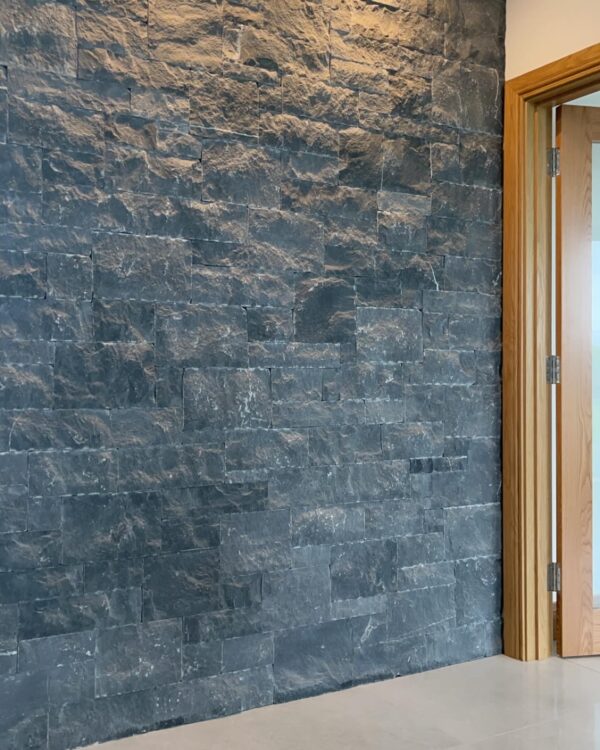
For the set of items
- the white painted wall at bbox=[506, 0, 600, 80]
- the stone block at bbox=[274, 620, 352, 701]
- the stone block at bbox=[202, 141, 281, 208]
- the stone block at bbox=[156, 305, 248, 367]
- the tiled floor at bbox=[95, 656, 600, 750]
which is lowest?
the tiled floor at bbox=[95, 656, 600, 750]

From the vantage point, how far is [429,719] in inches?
99.7

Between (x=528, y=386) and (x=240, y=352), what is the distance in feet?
3.87

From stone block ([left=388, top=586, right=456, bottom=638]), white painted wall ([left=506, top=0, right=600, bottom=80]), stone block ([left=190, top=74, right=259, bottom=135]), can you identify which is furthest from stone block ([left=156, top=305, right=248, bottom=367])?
white painted wall ([left=506, top=0, right=600, bottom=80])

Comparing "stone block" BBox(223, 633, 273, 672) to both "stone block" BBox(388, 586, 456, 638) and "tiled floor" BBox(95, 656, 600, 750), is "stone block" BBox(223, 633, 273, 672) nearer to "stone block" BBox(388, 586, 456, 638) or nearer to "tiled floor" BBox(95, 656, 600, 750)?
"tiled floor" BBox(95, 656, 600, 750)

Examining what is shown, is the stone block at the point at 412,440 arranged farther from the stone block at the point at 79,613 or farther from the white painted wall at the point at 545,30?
the white painted wall at the point at 545,30

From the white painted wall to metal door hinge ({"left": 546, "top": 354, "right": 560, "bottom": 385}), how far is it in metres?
1.10

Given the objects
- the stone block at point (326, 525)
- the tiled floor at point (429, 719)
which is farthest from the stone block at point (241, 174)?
the tiled floor at point (429, 719)

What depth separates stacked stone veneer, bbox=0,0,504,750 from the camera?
2301mm

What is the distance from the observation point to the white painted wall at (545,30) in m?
2.89

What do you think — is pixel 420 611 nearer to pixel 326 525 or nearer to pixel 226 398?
pixel 326 525

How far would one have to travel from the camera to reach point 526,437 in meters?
3.12

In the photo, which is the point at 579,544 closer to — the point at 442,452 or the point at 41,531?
the point at 442,452

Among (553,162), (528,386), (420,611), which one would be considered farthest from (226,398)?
(553,162)

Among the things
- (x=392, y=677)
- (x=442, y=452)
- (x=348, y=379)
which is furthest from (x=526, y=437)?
(x=392, y=677)
